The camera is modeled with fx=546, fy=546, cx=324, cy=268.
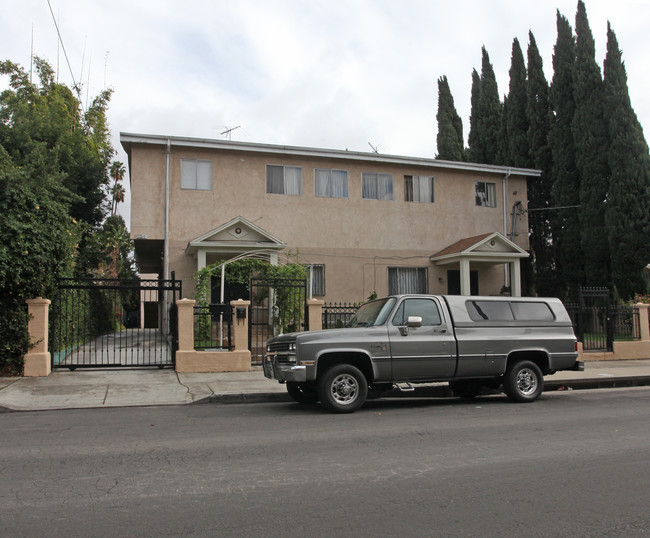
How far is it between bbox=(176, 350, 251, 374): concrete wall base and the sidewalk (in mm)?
287

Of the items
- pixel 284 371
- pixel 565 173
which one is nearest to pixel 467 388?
pixel 284 371

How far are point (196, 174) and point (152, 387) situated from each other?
1031cm

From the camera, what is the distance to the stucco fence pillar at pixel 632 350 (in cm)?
1602

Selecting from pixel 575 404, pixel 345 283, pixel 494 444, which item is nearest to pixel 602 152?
pixel 345 283

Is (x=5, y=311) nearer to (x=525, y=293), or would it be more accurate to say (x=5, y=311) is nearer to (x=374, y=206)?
(x=374, y=206)

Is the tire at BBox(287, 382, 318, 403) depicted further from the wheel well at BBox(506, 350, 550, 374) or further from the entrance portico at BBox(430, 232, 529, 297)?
the entrance portico at BBox(430, 232, 529, 297)

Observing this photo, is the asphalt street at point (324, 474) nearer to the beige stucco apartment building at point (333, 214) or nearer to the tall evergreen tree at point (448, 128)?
the beige stucco apartment building at point (333, 214)

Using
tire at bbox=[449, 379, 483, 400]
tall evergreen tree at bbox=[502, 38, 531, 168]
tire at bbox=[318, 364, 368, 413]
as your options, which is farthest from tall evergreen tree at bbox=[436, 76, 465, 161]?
tire at bbox=[318, 364, 368, 413]

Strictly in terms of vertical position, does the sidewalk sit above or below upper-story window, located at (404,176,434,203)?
below

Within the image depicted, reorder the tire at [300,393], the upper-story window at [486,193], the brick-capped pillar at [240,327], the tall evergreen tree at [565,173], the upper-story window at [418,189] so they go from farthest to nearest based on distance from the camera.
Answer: the tall evergreen tree at [565,173] < the upper-story window at [486,193] < the upper-story window at [418,189] < the brick-capped pillar at [240,327] < the tire at [300,393]

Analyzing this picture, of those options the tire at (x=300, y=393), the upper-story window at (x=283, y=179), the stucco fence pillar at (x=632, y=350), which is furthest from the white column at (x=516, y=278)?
the tire at (x=300, y=393)

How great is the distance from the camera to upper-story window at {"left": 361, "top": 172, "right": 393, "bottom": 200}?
21.1 metres

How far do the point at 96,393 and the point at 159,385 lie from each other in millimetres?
1247

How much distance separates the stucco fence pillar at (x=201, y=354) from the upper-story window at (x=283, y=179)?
313 inches
